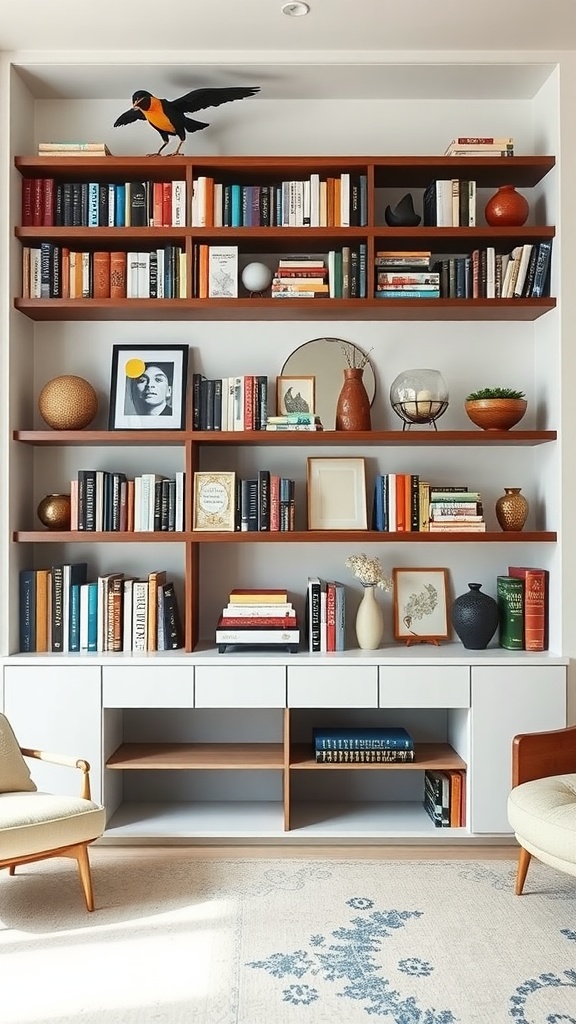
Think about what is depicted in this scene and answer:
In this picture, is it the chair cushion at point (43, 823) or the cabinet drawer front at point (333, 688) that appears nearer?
the chair cushion at point (43, 823)

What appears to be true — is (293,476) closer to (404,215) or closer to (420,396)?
(420,396)

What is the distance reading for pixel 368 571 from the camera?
3.68m

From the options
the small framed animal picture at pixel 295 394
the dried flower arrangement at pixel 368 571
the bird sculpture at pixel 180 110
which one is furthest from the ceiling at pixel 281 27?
the dried flower arrangement at pixel 368 571

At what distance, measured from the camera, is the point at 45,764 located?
3555 millimetres

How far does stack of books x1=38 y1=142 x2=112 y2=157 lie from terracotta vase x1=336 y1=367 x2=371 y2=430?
4.35 ft

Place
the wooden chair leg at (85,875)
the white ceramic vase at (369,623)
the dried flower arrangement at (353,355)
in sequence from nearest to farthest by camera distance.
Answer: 1. the wooden chair leg at (85,875)
2. the white ceramic vase at (369,623)
3. the dried flower arrangement at (353,355)

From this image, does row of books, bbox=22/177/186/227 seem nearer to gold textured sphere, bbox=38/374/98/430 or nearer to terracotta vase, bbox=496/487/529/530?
gold textured sphere, bbox=38/374/98/430

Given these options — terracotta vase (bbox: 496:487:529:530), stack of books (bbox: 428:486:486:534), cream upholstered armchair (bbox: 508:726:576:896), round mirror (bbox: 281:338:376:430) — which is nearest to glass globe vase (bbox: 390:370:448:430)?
round mirror (bbox: 281:338:376:430)

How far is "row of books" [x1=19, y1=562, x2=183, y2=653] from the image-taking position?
3686 mm

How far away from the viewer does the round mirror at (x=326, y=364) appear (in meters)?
3.89

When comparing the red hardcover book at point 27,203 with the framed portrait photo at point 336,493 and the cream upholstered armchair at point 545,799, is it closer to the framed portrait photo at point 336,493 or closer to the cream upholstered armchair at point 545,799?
the framed portrait photo at point 336,493

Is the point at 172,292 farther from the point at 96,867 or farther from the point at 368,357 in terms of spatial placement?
the point at 96,867

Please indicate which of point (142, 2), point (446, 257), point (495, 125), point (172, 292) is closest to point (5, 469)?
point (172, 292)

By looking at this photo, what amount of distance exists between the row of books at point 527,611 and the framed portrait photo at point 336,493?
26.0 inches
